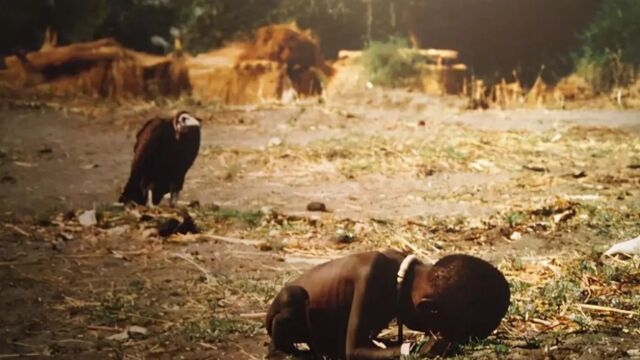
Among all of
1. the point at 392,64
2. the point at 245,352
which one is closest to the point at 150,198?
the point at 245,352

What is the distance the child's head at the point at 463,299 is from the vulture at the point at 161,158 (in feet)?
10.1

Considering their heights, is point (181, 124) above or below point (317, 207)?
above

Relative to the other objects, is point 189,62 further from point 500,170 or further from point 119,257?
point 119,257

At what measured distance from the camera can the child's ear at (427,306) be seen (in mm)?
1867

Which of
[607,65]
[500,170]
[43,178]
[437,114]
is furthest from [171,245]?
[437,114]

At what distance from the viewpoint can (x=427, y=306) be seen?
1876 millimetres

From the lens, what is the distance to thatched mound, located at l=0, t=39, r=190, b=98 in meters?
8.88

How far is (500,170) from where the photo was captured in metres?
5.79

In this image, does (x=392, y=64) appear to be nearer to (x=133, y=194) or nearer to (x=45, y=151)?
(x=45, y=151)

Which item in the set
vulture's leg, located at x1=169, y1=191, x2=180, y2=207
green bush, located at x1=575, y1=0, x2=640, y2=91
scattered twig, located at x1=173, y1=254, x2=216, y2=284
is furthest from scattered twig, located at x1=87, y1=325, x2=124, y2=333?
green bush, located at x1=575, y1=0, x2=640, y2=91

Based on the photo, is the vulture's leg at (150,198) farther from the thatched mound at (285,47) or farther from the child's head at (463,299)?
the thatched mound at (285,47)

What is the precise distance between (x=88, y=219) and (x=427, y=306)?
2839 millimetres

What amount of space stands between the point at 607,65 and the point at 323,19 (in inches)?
205

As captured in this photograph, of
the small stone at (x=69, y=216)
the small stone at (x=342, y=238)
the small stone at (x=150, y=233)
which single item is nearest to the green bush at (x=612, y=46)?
the small stone at (x=342, y=238)
